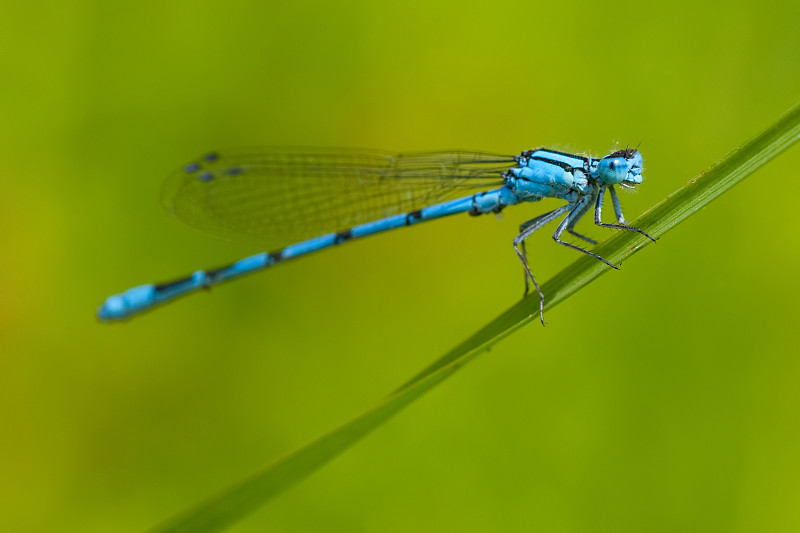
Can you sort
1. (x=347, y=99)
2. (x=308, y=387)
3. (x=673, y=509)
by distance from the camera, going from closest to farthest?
(x=673, y=509)
(x=308, y=387)
(x=347, y=99)


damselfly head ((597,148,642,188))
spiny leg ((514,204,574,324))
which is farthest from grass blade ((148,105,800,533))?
damselfly head ((597,148,642,188))

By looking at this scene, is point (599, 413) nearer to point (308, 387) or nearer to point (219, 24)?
point (308, 387)

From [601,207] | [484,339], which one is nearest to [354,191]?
[601,207]

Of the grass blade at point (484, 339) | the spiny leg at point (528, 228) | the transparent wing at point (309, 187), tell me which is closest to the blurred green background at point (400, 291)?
the transparent wing at point (309, 187)

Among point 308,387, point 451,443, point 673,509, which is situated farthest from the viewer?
point 308,387

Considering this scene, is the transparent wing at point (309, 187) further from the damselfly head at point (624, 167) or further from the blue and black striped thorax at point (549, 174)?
the damselfly head at point (624, 167)

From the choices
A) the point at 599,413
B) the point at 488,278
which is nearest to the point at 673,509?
the point at 599,413

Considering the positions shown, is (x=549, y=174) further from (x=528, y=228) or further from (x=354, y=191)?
(x=354, y=191)
